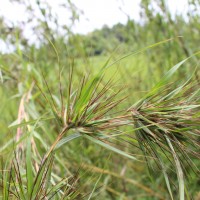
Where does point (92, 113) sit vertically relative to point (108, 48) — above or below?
below

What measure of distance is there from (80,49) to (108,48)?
1.89ft

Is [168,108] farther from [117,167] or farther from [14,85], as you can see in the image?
[117,167]

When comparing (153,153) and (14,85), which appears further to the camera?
(14,85)

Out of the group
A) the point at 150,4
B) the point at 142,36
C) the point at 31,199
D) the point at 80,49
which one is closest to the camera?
the point at 31,199

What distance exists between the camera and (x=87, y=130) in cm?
95

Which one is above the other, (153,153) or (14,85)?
(14,85)

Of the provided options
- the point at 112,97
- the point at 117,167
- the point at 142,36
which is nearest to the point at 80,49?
the point at 142,36

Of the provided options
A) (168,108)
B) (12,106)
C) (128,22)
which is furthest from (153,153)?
(12,106)

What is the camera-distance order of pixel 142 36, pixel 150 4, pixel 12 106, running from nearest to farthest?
pixel 150 4 → pixel 142 36 → pixel 12 106

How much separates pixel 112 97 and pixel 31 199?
319mm

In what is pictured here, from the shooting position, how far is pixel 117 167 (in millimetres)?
2902

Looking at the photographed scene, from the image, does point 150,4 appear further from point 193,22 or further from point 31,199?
point 31,199

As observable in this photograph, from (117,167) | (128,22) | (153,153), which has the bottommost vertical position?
(117,167)

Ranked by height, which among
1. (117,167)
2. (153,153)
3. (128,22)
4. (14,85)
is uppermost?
(128,22)
